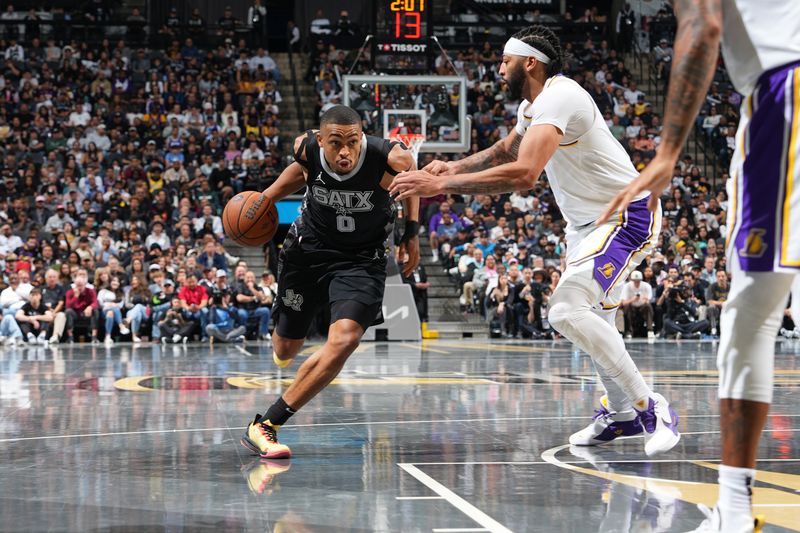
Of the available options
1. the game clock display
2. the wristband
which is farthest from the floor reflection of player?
the game clock display

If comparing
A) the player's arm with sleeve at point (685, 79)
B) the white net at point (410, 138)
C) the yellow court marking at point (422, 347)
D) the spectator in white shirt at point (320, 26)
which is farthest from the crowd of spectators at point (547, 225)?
the player's arm with sleeve at point (685, 79)

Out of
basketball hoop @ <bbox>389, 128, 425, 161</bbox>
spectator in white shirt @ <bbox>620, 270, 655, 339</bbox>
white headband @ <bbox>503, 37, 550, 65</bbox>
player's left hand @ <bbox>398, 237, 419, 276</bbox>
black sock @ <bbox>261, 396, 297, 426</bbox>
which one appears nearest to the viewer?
black sock @ <bbox>261, 396, 297, 426</bbox>

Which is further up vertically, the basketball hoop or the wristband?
the basketball hoop

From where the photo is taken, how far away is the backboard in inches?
650

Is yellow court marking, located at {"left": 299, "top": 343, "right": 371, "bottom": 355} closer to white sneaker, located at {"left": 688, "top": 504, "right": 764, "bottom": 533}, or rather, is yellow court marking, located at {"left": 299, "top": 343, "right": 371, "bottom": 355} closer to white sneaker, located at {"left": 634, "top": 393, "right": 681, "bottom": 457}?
white sneaker, located at {"left": 634, "top": 393, "right": 681, "bottom": 457}

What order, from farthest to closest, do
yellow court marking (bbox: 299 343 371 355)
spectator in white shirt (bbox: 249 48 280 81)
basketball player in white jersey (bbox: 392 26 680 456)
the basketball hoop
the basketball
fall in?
spectator in white shirt (bbox: 249 48 280 81), the basketball hoop, yellow court marking (bbox: 299 343 371 355), the basketball, basketball player in white jersey (bbox: 392 26 680 456)

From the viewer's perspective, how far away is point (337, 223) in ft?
18.6

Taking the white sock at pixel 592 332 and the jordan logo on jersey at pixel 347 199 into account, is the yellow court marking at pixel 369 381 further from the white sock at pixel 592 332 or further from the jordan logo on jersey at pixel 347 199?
the white sock at pixel 592 332

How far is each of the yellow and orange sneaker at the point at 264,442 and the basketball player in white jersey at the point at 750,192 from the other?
2.40 metres

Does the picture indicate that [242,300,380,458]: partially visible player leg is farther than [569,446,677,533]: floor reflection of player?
Yes

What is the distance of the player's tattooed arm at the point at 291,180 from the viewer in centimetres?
575

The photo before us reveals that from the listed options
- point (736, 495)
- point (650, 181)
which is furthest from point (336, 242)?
point (736, 495)

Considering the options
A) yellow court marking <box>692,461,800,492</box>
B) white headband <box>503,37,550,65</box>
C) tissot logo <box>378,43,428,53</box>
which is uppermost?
tissot logo <box>378,43,428,53</box>

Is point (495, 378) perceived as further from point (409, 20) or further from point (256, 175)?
point (256, 175)
